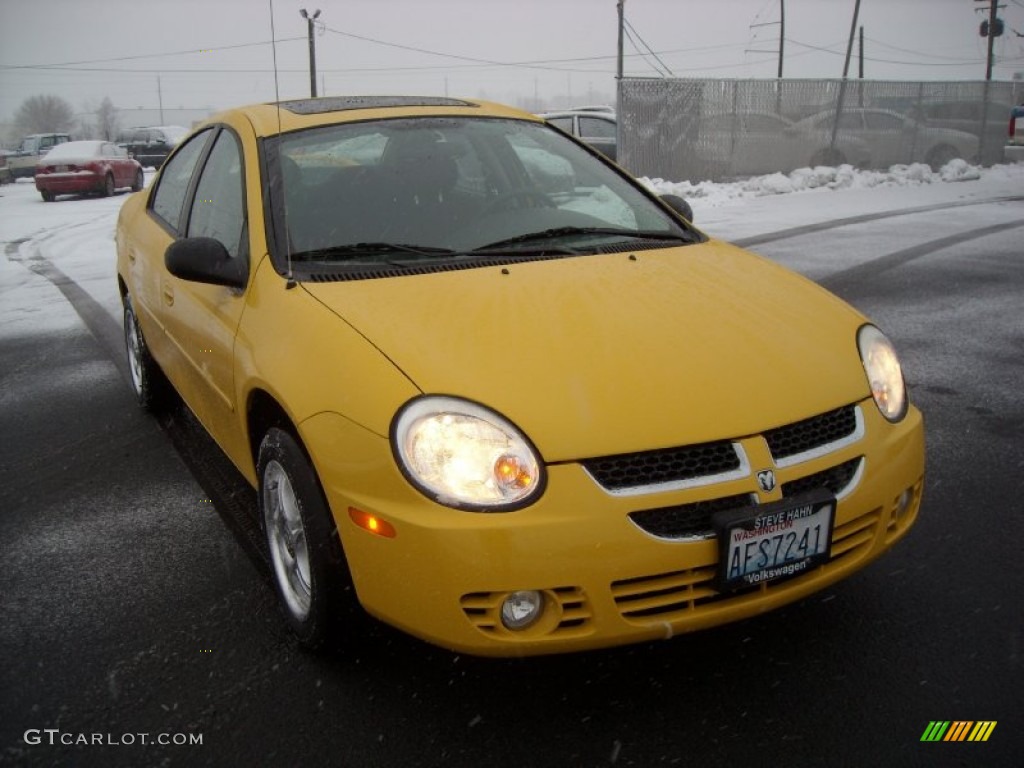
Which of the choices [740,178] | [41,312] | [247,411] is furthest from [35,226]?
[247,411]

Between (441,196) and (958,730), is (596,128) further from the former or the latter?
(958,730)

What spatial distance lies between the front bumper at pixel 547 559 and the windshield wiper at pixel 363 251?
2.56 ft

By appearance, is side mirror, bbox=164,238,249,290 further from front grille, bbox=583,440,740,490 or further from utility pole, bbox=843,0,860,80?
utility pole, bbox=843,0,860,80

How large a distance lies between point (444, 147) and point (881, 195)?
1458 cm

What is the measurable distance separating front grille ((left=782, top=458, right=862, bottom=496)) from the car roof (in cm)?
212

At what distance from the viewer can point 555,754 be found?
2170 millimetres

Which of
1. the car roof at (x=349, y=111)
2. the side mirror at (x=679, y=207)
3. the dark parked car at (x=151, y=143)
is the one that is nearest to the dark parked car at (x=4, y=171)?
the dark parked car at (x=151, y=143)

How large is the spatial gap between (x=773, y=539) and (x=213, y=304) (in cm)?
199

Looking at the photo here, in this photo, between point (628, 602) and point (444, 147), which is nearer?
point (628, 602)

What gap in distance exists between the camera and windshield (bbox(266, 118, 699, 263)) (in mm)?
3016

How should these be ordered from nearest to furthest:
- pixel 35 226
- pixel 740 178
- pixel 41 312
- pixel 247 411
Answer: pixel 247 411
pixel 41 312
pixel 35 226
pixel 740 178

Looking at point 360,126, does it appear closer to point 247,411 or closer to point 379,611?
point 247,411

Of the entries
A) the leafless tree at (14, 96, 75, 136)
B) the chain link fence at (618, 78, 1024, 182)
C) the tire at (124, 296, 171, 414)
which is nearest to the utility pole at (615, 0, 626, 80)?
the chain link fence at (618, 78, 1024, 182)

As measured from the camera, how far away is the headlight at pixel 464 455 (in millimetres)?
2096
